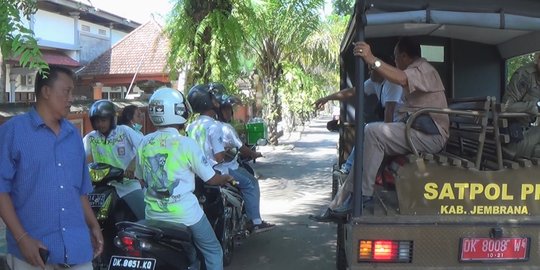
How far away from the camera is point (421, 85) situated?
13.2ft

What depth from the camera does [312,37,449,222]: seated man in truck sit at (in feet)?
12.9

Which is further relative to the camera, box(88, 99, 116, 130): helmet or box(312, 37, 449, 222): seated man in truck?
box(88, 99, 116, 130): helmet

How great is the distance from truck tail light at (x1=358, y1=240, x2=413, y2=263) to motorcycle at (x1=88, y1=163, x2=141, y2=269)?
6.92ft

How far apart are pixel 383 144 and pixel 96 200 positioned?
235 centimetres

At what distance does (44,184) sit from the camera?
9.38ft

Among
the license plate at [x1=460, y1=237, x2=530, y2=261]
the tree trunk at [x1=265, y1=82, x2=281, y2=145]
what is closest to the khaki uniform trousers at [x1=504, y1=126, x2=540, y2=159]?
the license plate at [x1=460, y1=237, x2=530, y2=261]

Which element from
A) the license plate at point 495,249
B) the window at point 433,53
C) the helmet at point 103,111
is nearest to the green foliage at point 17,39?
the helmet at point 103,111

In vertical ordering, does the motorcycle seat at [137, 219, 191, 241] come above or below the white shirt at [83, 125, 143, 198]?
below

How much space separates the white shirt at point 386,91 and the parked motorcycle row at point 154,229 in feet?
4.39

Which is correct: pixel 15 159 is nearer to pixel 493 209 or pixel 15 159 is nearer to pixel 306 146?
pixel 493 209

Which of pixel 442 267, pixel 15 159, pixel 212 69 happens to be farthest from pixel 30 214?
pixel 212 69

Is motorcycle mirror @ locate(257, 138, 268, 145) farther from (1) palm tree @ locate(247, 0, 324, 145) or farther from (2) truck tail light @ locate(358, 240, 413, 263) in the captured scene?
(1) palm tree @ locate(247, 0, 324, 145)

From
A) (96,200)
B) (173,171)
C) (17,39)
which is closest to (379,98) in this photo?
(173,171)

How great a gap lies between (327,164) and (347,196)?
1161 cm
